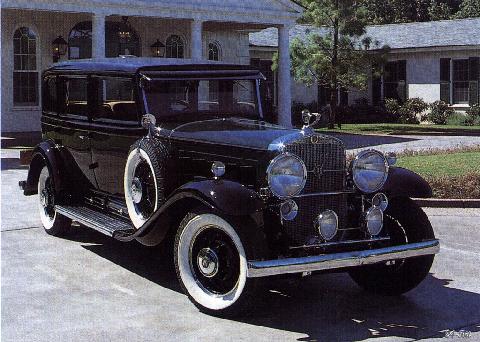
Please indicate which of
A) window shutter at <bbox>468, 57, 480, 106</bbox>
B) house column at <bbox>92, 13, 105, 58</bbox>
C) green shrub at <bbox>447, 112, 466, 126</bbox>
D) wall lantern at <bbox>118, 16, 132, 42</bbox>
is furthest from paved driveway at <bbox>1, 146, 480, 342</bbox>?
window shutter at <bbox>468, 57, 480, 106</bbox>

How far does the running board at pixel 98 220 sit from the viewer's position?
23.6 feet

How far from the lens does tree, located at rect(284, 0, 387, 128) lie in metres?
29.0

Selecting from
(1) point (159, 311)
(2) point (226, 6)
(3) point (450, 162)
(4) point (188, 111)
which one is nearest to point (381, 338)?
(1) point (159, 311)

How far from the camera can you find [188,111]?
24.3 feet

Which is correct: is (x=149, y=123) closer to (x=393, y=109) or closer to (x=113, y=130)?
(x=113, y=130)

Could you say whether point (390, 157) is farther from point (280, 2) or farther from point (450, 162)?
point (280, 2)

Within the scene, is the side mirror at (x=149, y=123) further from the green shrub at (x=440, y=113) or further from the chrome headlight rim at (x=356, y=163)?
the green shrub at (x=440, y=113)

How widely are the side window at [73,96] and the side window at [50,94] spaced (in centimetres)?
13

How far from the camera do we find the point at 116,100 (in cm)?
773

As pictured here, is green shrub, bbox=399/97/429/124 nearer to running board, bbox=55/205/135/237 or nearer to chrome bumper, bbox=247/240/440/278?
running board, bbox=55/205/135/237

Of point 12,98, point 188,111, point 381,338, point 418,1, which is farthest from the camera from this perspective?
point 418,1

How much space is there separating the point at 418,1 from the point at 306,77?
35.9m

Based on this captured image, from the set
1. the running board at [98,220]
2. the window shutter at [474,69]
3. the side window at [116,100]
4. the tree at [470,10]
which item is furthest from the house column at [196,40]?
the tree at [470,10]

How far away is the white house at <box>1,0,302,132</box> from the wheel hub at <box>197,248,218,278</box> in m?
15.7
